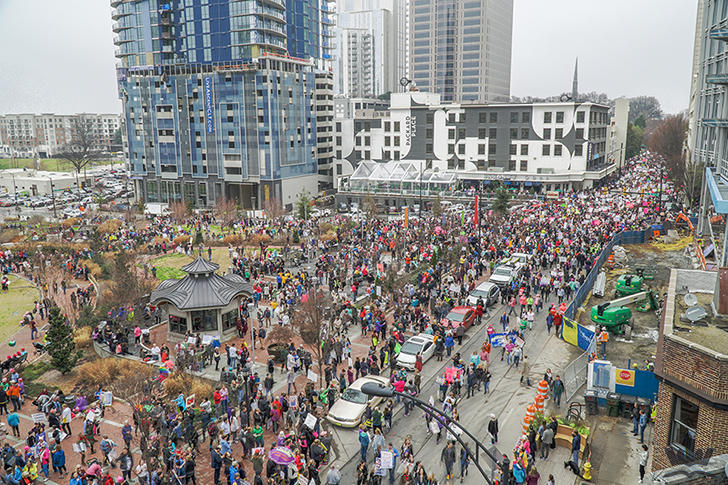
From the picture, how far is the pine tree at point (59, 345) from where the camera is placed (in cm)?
2698

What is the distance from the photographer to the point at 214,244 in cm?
5609

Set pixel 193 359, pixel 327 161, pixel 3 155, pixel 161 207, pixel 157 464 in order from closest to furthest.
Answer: pixel 157 464 < pixel 193 359 < pixel 161 207 < pixel 327 161 < pixel 3 155

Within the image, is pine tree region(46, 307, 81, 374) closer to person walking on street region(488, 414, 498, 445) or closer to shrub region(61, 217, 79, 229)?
person walking on street region(488, 414, 498, 445)

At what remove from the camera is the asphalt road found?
65.1 feet

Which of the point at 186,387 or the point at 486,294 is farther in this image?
the point at 486,294

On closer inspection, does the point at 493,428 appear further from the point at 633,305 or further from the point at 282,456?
the point at 633,305

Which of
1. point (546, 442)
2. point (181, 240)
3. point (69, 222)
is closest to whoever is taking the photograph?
point (546, 442)

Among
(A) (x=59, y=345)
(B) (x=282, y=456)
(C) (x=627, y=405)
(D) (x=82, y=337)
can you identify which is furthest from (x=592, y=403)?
(D) (x=82, y=337)

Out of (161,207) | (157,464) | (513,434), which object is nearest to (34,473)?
(157,464)

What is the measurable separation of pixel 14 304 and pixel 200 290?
19883 mm

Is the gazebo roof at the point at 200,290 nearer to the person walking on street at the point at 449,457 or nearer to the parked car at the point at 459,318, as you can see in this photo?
the parked car at the point at 459,318

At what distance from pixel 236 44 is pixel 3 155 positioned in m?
163

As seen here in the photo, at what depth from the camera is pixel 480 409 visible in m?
23.5

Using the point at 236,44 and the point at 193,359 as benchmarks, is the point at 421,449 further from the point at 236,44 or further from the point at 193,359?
the point at 236,44
